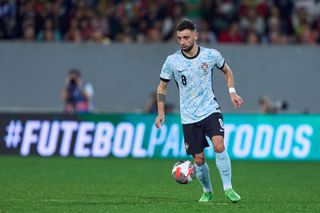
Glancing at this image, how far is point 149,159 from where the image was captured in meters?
23.7

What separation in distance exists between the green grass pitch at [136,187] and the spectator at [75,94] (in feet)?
10.2

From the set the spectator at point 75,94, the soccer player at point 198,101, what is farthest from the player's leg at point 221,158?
the spectator at point 75,94

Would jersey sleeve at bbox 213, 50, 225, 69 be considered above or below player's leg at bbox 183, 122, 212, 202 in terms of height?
above

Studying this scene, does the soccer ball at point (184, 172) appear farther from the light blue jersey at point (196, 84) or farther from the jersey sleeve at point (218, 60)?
the jersey sleeve at point (218, 60)

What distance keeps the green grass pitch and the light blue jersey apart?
1193mm

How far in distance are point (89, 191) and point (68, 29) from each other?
41.4 feet

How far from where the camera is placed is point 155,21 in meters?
27.1

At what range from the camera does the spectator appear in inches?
1024

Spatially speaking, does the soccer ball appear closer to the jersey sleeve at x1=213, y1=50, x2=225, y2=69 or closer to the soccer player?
the soccer player

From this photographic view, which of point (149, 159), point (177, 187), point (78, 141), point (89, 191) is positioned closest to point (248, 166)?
point (149, 159)

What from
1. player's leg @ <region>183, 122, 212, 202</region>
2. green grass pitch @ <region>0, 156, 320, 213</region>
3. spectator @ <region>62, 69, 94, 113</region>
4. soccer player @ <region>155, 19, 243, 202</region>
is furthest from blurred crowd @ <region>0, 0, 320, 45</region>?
player's leg @ <region>183, 122, 212, 202</region>

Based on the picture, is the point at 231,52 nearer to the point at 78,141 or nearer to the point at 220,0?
the point at 220,0

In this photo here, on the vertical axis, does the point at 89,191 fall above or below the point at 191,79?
below

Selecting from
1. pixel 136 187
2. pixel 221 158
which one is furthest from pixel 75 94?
pixel 221 158
